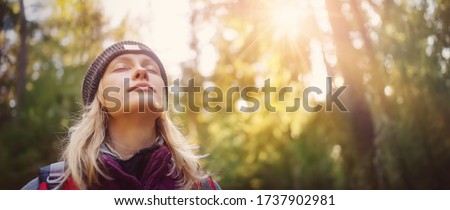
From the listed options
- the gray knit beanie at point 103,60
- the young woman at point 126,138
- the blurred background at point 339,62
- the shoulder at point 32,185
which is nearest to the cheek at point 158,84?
the young woman at point 126,138

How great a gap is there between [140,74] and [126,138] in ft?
0.59

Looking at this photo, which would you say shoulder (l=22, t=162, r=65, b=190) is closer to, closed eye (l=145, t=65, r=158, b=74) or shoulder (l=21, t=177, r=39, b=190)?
shoulder (l=21, t=177, r=39, b=190)

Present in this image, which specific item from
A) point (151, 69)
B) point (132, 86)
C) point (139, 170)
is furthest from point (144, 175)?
point (151, 69)

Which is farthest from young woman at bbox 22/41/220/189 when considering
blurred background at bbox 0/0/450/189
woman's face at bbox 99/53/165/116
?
blurred background at bbox 0/0/450/189

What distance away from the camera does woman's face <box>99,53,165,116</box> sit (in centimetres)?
125

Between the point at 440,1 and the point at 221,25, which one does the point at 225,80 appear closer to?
the point at 221,25

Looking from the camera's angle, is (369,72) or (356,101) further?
(369,72)

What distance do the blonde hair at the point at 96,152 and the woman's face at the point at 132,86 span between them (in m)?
0.05

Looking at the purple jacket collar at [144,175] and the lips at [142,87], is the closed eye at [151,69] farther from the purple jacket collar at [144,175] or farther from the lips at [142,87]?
the purple jacket collar at [144,175]

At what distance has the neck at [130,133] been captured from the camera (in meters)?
1.26

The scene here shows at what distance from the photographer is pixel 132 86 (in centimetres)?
126

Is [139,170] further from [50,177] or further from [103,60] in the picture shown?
[103,60]

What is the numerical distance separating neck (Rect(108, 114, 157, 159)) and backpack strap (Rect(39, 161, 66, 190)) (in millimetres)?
154

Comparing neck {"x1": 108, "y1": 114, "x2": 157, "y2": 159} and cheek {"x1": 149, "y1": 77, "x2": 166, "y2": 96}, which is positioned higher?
cheek {"x1": 149, "y1": 77, "x2": 166, "y2": 96}
